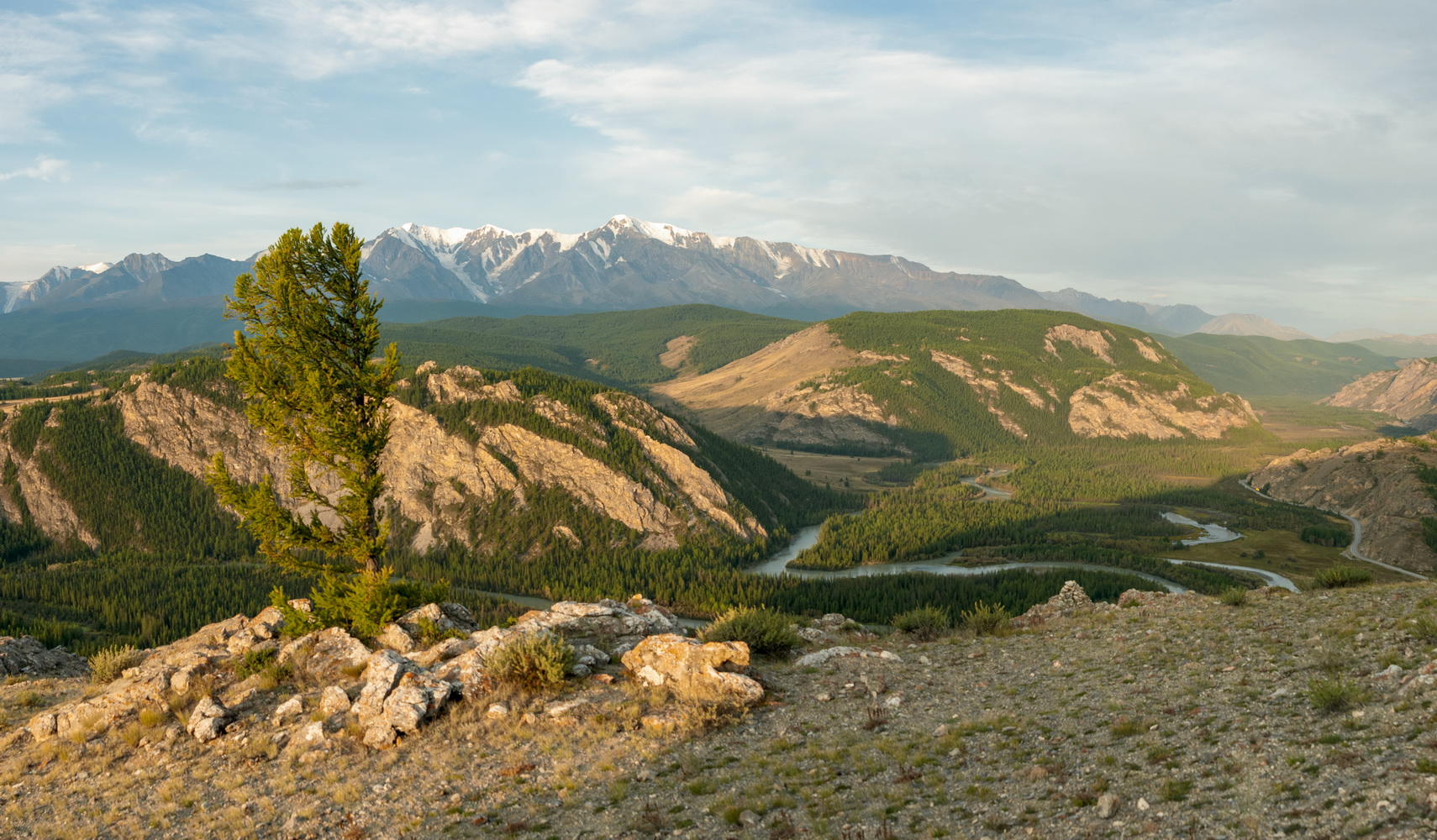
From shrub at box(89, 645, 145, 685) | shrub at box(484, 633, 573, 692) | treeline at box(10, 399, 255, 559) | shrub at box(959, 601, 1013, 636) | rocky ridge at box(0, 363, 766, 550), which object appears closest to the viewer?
shrub at box(484, 633, 573, 692)

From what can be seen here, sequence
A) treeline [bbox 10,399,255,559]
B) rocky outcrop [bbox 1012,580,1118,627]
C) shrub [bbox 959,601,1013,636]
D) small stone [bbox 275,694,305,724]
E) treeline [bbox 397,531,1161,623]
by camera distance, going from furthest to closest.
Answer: treeline [bbox 10,399,255,559] < treeline [bbox 397,531,1161,623] < rocky outcrop [bbox 1012,580,1118,627] < shrub [bbox 959,601,1013,636] < small stone [bbox 275,694,305,724]

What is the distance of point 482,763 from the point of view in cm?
2195

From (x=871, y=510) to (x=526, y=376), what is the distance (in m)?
94.0

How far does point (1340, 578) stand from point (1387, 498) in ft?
554

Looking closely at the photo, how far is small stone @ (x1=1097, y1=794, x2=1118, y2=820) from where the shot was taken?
15602 mm

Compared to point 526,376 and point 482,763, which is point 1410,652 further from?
point 526,376

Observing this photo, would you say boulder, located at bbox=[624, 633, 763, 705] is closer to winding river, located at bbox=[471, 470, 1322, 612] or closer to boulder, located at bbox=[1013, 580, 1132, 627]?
boulder, located at bbox=[1013, 580, 1132, 627]

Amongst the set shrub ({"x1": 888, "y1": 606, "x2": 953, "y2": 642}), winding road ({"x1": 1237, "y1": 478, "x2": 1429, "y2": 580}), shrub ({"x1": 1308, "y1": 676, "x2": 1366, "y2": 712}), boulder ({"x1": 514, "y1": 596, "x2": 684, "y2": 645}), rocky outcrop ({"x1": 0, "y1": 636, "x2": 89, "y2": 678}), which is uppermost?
shrub ({"x1": 1308, "y1": 676, "x2": 1366, "y2": 712})

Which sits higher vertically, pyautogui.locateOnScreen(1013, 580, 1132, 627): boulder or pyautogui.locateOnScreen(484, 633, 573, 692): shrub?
pyautogui.locateOnScreen(484, 633, 573, 692): shrub

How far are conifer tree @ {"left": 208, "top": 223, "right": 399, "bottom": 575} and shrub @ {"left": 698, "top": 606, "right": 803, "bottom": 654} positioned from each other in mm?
14851

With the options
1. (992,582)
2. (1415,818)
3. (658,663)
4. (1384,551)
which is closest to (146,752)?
(658,663)

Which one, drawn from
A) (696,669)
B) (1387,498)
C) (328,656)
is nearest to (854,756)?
(696,669)

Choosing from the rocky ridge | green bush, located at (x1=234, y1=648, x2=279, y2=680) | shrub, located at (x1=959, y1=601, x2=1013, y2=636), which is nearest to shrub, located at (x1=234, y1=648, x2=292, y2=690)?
green bush, located at (x1=234, y1=648, x2=279, y2=680)

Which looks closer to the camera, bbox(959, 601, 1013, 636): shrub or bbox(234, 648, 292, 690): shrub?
bbox(234, 648, 292, 690): shrub
